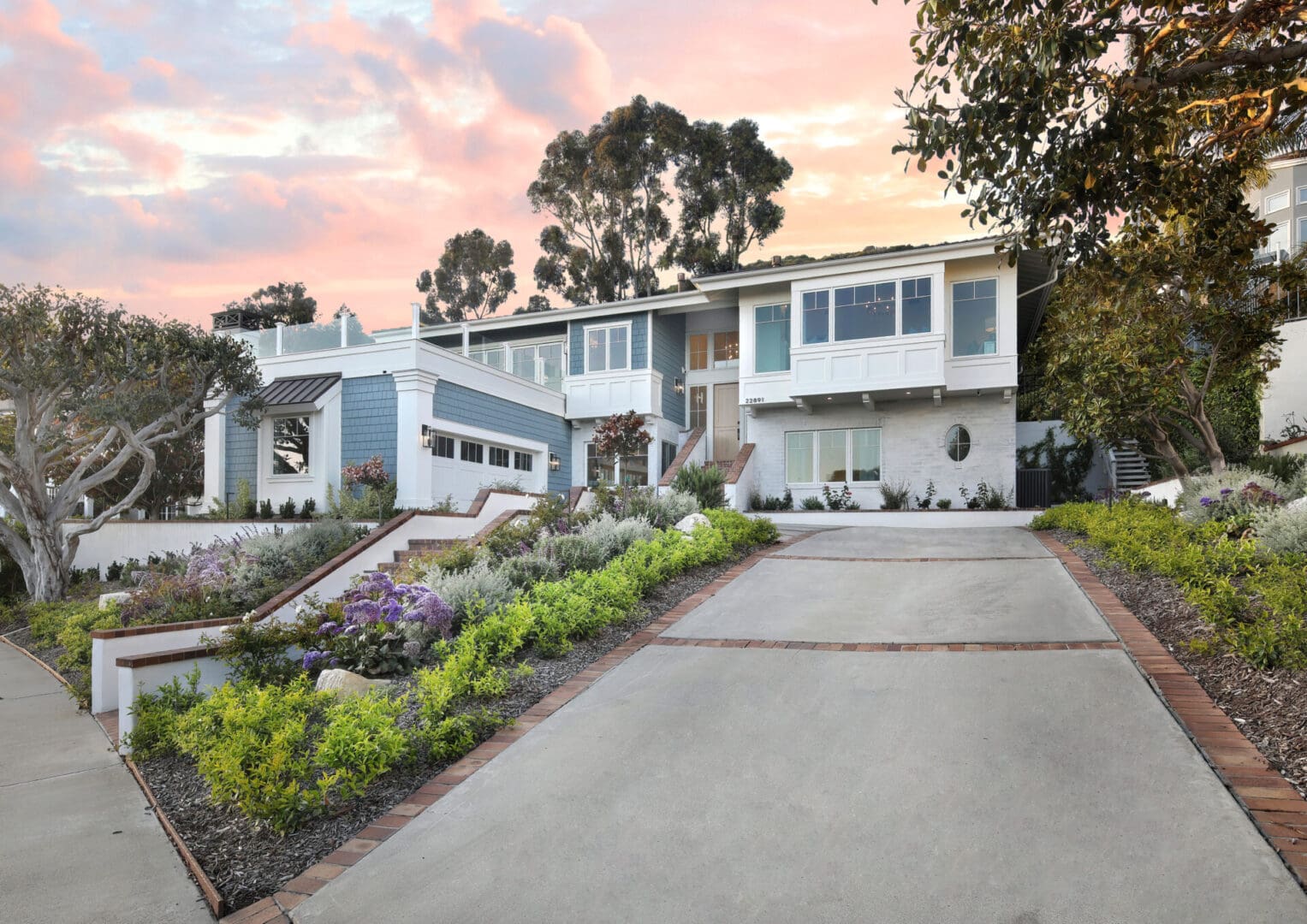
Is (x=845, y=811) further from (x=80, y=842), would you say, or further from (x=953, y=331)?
(x=953, y=331)

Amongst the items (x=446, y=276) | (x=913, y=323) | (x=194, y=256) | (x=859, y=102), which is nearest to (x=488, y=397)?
(x=194, y=256)

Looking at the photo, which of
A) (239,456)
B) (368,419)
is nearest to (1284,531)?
(368,419)

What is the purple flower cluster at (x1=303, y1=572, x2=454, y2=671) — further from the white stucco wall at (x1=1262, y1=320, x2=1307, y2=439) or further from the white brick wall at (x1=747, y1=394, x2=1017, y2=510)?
the white stucco wall at (x1=1262, y1=320, x2=1307, y2=439)

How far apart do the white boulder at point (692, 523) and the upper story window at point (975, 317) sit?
9326mm

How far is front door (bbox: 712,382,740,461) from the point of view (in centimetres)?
2217

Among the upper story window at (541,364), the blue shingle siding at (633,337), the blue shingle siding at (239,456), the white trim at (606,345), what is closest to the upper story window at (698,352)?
the blue shingle siding at (633,337)

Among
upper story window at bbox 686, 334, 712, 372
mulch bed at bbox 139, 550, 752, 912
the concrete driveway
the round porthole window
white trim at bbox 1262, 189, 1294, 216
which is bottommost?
mulch bed at bbox 139, 550, 752, 912

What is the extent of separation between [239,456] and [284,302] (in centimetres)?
3111

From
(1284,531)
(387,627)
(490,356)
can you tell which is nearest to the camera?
(387,627)

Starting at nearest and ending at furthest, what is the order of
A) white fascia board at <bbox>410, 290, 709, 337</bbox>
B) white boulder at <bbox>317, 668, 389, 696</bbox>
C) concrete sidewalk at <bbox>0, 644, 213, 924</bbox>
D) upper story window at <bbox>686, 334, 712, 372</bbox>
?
concrete sidewalk at <bbox>0, 644, 213, 924</bbox>, white boulder at <bbox>317, 668, 389, 696</bbox>, white fascia board at <bbox>410, 290, 709, 337</bbox>, upper story window at <bbox>686, 334, 712, 372</bbox>

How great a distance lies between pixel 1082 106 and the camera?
196 inches

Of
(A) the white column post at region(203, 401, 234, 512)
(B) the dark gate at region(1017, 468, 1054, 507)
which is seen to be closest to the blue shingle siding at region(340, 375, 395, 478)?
(A) the white column post at region(203, 401, 234, 512)

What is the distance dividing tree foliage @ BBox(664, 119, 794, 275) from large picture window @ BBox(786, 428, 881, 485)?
14.4 m

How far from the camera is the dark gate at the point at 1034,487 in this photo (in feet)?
60.0
